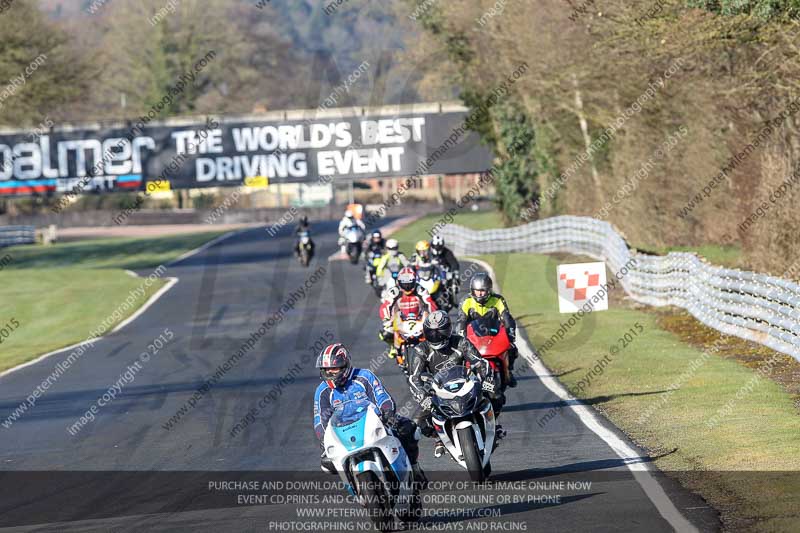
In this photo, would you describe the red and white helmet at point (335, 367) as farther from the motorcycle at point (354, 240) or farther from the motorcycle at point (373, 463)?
the motorcycle at point (354, 240)

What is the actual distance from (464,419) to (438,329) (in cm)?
124

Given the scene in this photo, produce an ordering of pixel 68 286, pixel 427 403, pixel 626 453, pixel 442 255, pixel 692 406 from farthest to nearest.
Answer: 1. pixel 68 286
2. pixel 442 255
3. pixel 692 406
4. pixel 626 453
5. pixel 427 403

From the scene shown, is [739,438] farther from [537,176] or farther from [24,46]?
[24,46]

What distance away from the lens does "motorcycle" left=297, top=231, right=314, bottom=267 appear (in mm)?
43000

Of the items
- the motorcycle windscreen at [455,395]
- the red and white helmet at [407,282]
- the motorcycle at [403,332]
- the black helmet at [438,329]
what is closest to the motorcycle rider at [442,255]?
the motorcycle at [403,332]

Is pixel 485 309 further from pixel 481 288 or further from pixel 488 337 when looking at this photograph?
pixel 488 337

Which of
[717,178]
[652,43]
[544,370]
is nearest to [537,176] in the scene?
[717,178]

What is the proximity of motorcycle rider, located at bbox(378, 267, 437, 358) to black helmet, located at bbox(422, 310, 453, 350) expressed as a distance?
13.9 ft

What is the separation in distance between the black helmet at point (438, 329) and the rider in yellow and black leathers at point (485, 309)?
237 cm

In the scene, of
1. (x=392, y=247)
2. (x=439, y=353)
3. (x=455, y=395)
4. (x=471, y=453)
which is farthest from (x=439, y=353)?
(x=392, y=247)

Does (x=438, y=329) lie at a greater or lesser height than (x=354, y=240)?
greater

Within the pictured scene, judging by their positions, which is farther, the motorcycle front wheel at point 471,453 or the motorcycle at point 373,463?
the motorcycle front wheel at point 471,453

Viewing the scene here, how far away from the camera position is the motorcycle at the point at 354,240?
40.2m

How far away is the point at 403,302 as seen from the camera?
16.2 metres
